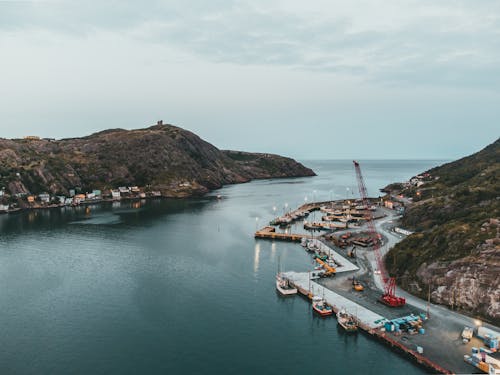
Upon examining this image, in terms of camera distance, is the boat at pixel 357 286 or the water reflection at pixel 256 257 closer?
the boat at pixel 357 286

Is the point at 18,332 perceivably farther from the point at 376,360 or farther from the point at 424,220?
the point at 424,220

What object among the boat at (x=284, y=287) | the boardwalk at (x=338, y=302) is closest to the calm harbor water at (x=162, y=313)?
the boat at (x=284, y=287)

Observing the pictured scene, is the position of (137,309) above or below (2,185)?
below

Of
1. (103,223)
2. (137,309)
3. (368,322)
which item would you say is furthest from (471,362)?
(103,223)

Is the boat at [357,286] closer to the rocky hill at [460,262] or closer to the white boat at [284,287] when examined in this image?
the rocky hill at [460,262]

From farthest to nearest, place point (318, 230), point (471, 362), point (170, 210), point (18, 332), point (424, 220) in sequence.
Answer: point (170, 210) → point (318, 230) → point (424, 220) → point (18, 332) → point (471, 362)

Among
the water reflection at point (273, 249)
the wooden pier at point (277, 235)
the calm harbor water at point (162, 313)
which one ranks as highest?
the wooden pier at point (277, 235)

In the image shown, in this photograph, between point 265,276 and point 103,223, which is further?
point 103,223

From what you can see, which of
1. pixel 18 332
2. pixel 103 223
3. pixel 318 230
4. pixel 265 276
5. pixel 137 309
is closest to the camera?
pixel 18 332
